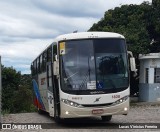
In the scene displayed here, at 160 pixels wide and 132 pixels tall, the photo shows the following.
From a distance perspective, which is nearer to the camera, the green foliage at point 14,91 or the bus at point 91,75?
the bus at point 91,75

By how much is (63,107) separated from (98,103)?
1264mm

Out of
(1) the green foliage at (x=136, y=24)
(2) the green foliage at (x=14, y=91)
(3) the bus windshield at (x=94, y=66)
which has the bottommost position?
(2) the green foliage at (x=14, y=91)

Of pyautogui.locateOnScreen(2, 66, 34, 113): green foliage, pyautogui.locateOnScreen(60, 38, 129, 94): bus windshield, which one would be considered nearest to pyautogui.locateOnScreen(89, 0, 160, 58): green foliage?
pyautogui.locateOnScreen(2, 66, 34, 113): green foliage

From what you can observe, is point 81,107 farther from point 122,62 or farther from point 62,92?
point 122,62

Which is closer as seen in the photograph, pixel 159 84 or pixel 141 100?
pixel 159 84

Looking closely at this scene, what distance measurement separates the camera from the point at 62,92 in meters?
16.2

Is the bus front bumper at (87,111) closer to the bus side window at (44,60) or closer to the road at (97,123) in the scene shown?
the road at (97,123)

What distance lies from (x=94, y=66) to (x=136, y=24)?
24.2 metres

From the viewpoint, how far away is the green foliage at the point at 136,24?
37594mm

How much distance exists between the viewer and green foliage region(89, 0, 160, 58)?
3759 centimetres

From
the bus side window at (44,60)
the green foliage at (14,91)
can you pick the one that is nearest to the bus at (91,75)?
the bus side window at (44,60)

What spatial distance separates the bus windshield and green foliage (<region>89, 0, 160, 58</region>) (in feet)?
68.0

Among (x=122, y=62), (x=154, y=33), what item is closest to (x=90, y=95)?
(x=122, y=62)

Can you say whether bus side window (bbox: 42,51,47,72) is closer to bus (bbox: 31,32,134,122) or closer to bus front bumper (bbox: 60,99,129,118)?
bus (bbox: 31,32,134,122)
